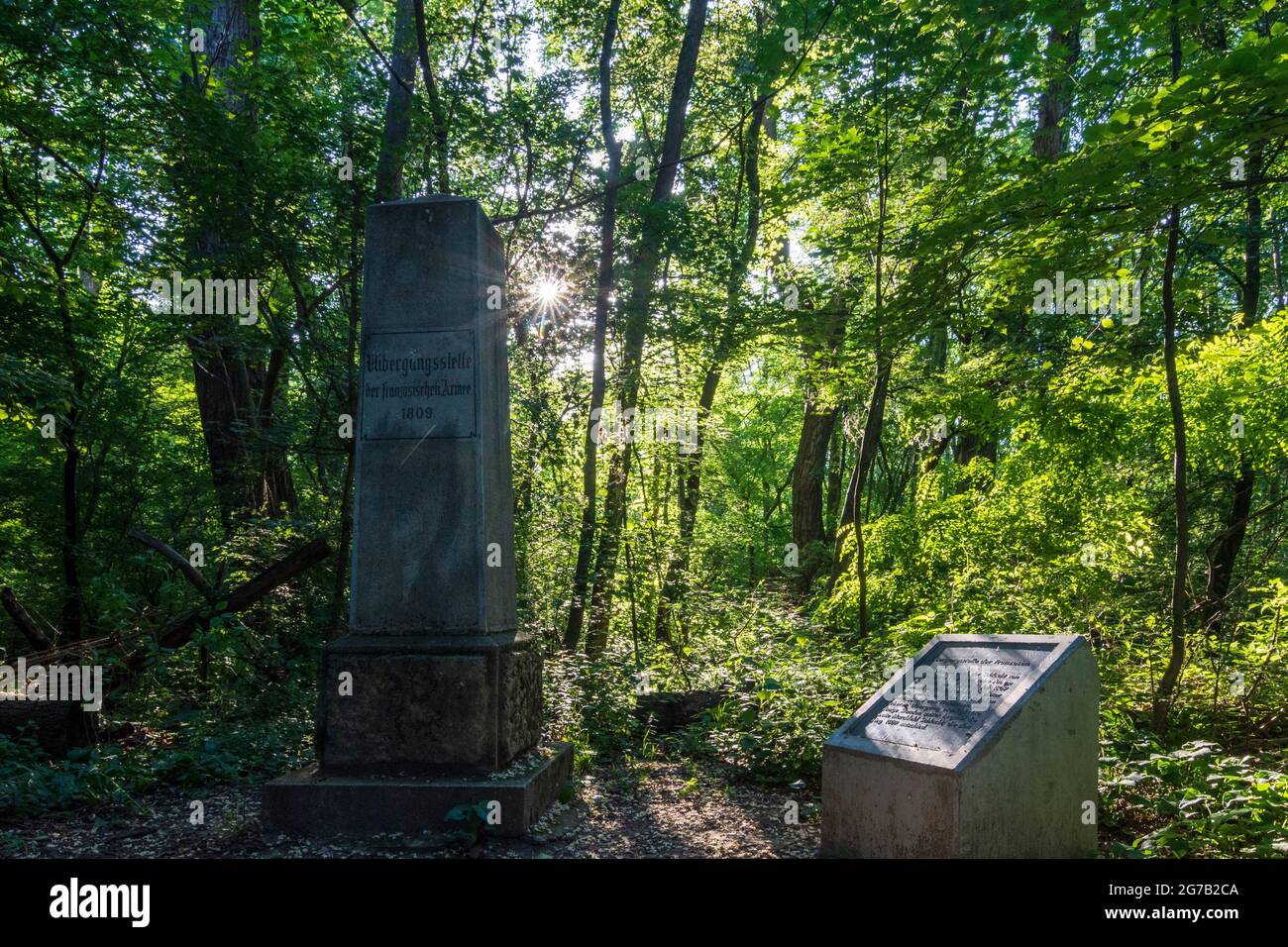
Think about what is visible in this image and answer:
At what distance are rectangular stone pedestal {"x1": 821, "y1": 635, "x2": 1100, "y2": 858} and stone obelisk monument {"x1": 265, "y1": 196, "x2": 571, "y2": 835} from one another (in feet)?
5.66

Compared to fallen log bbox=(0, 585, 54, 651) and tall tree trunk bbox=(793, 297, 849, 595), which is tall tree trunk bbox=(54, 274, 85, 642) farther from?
tall tree trunk bbox=(793, 297, 849, 595)

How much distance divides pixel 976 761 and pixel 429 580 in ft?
9.83

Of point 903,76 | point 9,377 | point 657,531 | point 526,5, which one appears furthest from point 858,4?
point 9,377

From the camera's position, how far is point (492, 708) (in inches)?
175

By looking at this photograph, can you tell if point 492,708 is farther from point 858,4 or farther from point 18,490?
point 18,490

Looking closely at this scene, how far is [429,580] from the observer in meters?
4.71

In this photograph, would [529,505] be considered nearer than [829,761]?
No

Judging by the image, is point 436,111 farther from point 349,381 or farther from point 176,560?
point 176,560

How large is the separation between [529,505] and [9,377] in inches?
194

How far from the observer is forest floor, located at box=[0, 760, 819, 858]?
4.09 metres

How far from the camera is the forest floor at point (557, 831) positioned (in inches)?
161

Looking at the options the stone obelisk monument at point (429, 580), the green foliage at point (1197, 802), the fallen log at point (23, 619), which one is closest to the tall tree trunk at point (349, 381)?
the fallen log at point (23, 619)

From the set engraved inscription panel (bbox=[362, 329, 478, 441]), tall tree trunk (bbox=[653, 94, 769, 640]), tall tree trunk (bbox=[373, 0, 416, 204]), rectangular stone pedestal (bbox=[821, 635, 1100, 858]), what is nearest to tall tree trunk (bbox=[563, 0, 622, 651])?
tall tree trunk (bbox=[653, 94, 769, 640])

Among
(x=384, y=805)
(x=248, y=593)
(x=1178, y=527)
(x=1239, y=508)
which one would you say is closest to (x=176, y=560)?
(x=248, y=593)
